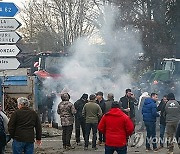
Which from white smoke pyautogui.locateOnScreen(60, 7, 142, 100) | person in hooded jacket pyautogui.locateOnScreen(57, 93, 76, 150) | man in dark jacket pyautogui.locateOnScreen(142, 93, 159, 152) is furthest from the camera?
white smoke pyautogui.locateOnScreen(60, 7, 142, 100)

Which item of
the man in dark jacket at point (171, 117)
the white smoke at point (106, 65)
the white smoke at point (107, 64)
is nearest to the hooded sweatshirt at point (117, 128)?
the man in dark jacket at point (171, 117)

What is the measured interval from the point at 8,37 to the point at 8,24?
30cm

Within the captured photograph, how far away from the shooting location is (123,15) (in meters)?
38.1

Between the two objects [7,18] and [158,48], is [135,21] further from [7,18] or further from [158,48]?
[7,18]

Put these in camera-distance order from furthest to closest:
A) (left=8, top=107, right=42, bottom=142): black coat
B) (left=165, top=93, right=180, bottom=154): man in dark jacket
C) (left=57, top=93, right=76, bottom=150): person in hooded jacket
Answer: (left=57, top=93, right=76, bottom=150): person in hooded jacket → (left=165, top=93, right=180, bottom=154): man in dark jacket → (left=8, top=107, right=42, bottom=142): black coat

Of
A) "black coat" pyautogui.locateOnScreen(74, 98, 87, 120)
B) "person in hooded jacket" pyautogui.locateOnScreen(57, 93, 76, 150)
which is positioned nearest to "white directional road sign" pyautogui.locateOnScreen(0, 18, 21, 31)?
"person in hooded jacket" pyautogui.locateOnScreen(57, 93, 76, 150)

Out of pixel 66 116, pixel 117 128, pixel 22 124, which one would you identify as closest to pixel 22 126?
pixel 22 124

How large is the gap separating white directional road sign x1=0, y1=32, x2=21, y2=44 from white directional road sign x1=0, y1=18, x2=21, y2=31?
4.7 inches

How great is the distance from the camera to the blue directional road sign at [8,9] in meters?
10.8

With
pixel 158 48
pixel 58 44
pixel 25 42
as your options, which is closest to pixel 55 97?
pixel 158 48

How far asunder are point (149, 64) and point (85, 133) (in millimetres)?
23869

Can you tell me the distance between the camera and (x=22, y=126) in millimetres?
9664

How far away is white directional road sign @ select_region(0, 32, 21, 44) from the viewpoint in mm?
10758

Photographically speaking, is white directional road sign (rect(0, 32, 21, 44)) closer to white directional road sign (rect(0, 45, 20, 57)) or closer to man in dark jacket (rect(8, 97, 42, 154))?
white directional road sign (rect(0, 45, 20, 57))
